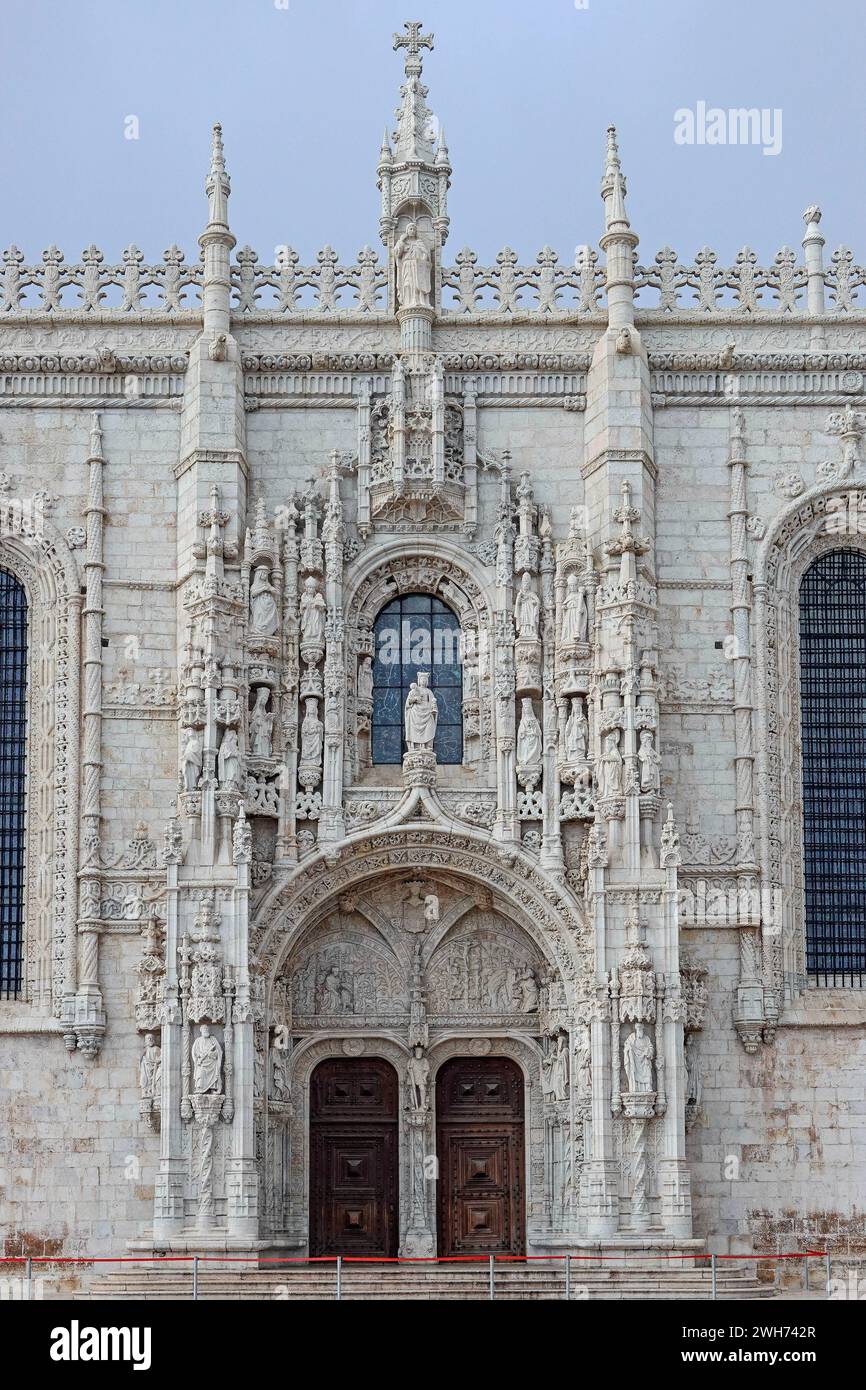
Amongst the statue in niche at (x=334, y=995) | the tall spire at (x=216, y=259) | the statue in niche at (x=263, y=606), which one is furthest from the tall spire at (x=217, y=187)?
the statue in niche at (x=334, y=995)

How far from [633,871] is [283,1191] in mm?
6116

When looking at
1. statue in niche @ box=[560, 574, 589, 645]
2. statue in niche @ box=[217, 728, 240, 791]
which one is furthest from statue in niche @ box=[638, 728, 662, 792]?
statue in niche @ box=[217, 728, 240, 791]

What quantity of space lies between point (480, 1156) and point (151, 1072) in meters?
4.55

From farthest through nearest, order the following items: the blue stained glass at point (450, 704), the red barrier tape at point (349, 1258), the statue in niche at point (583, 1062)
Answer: the blue stained glass at point (450, 704)
the statue in niche at point (583, 1062)
the red barrier tape at point (349, 1258)

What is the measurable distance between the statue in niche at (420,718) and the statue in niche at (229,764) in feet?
7.63

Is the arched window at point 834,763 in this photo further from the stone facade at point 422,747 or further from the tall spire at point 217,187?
the tall spire at point 217,187

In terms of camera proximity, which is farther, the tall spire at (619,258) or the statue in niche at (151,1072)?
the tall spire at (619,258)

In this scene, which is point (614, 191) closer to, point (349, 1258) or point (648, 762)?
point (648, 762)

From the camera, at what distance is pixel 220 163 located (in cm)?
3111

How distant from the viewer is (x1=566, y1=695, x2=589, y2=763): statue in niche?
29219 millimetres

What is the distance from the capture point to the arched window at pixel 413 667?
30.4 metres

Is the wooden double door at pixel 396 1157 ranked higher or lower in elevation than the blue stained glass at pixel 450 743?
lower

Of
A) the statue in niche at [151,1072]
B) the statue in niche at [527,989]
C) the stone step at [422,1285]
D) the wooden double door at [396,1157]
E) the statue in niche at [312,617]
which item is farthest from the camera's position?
the statue in niche at [527,989]
